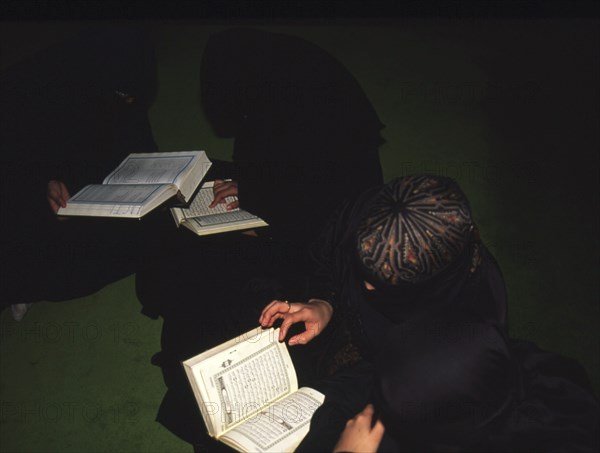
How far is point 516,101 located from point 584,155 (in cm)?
56

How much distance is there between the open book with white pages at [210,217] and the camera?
58.6 inches

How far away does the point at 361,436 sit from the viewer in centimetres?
102

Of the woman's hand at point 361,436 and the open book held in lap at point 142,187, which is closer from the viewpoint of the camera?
the woman's hand at point 361,436

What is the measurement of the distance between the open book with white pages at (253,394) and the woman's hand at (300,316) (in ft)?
0.12

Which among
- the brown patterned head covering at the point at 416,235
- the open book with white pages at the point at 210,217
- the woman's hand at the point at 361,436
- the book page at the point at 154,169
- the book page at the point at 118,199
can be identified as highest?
the brown patterned head covering at the point at 416,235

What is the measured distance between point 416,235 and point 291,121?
0.77m

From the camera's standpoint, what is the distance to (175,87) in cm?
300

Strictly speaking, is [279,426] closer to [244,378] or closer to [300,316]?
[244,378]

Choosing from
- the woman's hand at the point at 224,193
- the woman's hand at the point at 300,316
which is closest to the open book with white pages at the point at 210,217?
the woman's hand at the point at 224,193

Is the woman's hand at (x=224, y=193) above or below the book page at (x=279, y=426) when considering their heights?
above

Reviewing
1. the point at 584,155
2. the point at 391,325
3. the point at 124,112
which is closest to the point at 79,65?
the point at 124,112

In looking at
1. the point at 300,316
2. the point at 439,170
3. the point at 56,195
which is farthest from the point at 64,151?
the point at 439,170

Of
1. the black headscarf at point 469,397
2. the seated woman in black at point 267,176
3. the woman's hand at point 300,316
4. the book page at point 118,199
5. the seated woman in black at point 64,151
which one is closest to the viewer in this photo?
the black headscarf at point 469,397

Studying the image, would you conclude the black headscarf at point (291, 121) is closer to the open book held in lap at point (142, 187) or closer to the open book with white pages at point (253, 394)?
the open book held in lap at point (142, 187)
